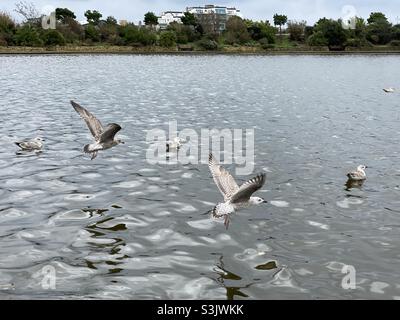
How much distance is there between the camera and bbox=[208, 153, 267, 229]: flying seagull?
802 centimetres

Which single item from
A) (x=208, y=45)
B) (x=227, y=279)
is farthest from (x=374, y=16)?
(x=227, y=279)

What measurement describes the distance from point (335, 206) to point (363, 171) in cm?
233

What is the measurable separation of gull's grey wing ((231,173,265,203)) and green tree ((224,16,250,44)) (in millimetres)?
107134

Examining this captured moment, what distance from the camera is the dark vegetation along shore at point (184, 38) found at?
89.1 m

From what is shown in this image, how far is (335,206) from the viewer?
10562mm

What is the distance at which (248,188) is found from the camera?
26.5ft

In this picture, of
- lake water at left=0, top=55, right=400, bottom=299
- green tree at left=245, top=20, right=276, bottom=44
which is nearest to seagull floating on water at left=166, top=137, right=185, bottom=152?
lake water at left=0, top=55, right=400, bottom=299

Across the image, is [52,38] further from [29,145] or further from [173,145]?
[173,145]

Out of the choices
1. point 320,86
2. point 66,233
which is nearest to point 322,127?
point 66,233

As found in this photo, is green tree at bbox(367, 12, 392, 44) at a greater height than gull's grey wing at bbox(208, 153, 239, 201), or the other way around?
green tree at bbox(367, 12, 392, 44)

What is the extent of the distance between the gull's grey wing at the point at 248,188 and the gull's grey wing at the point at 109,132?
3.40 metres

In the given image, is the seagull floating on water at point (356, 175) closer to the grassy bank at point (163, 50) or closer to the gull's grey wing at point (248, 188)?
the gull's grey wing at point (248, 188)

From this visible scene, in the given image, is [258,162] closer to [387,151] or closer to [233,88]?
[387,151]

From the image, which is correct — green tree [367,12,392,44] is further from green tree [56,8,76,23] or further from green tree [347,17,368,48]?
green tree [56,8,76,23]
